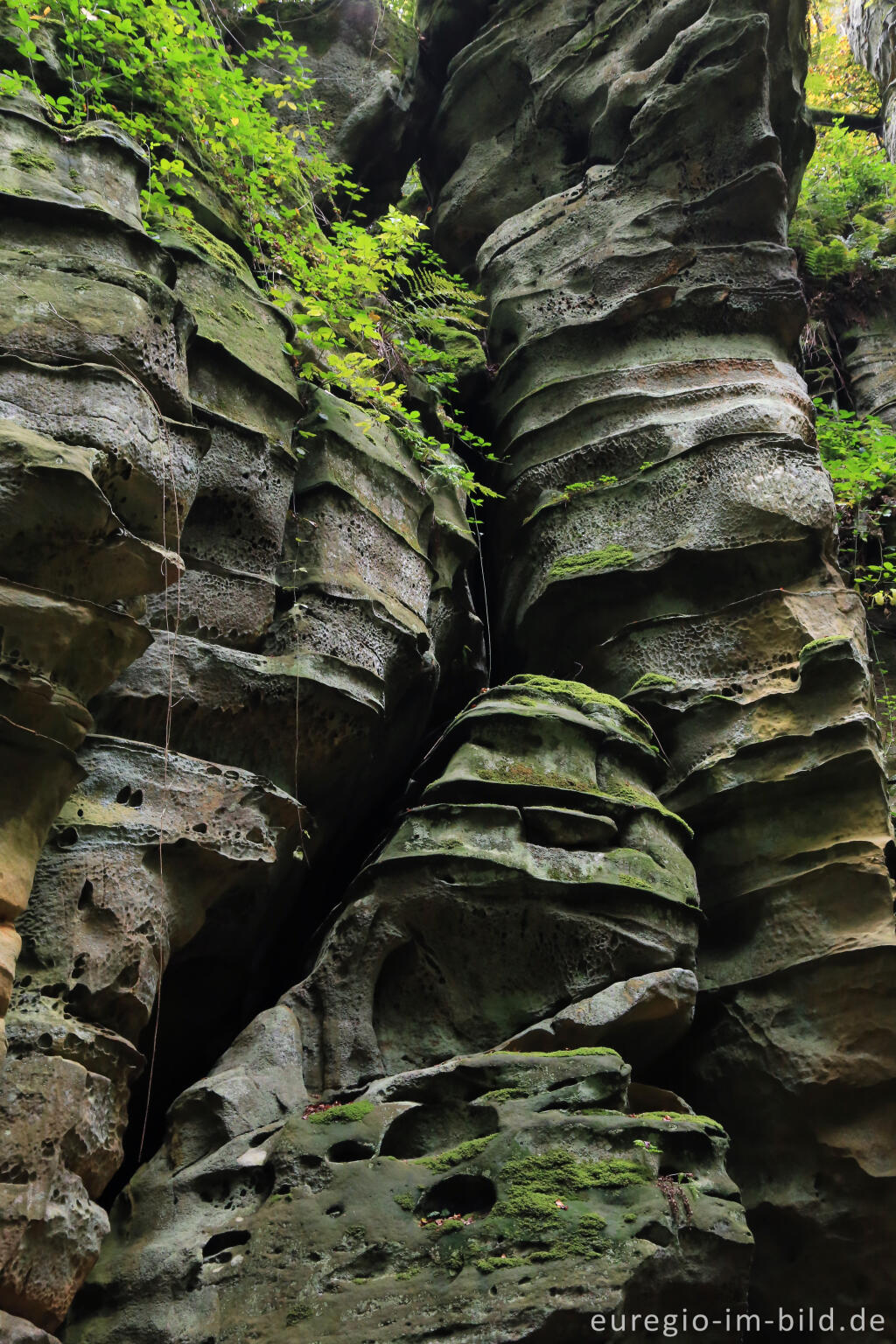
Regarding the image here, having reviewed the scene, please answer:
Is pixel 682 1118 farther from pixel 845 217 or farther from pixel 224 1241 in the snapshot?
pixel 845 217

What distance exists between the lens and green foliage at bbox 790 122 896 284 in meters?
13.8

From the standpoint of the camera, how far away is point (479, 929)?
21.5 ft

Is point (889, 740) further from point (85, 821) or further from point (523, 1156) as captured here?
point (85, 821)

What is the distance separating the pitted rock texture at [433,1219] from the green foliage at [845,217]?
11323 millimetres

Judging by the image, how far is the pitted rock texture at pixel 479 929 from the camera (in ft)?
20.9

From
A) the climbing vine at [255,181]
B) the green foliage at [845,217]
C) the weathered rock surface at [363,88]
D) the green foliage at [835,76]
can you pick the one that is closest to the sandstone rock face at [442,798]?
the climbing vine at [255,181]

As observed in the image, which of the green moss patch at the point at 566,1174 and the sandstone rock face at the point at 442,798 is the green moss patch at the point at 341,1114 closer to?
the sandstone rock face at the point at 442,798

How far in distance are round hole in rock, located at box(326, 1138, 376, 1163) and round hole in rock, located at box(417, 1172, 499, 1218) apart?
368mm

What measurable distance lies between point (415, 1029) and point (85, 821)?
7.22 ft

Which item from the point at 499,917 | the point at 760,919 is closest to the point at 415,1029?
the point at 499,917

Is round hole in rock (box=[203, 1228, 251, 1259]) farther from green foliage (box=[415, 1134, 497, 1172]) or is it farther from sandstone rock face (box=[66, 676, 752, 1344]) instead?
green foliage (box=[415, 1134, 497, 1172])

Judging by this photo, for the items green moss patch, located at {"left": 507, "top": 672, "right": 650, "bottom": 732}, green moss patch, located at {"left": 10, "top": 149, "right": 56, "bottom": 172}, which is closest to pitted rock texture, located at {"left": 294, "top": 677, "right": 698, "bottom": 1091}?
green moss patch, located at {"left": 507, "top": 672, "right": 650, "bottom": 732}

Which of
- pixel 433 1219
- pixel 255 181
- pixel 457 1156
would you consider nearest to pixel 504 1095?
pixel 457 1156

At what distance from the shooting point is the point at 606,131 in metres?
11.8
